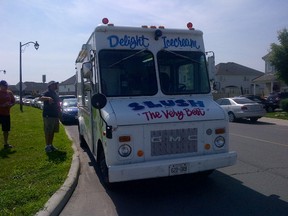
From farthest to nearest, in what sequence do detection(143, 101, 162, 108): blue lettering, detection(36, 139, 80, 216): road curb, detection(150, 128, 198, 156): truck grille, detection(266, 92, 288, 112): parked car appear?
1. detection(266, 92, 288, 112): parked car
2. detection(143, 101, 162, 108): blue lettering
3. detection(150, 128, 198, 156): truck grille
4. detection(36, 139, 80, 216): road curb

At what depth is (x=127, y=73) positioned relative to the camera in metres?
6.55

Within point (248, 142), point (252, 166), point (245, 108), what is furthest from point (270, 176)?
point (245, 108)

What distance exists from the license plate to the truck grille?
29cm

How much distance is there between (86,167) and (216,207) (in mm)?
4046

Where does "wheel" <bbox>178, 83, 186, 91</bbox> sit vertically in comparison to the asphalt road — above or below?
above

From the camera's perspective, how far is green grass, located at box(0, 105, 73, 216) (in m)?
5.52

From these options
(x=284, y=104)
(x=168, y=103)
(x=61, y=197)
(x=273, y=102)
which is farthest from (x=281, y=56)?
(x=61, y=197)

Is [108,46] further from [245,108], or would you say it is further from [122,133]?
[245,108]

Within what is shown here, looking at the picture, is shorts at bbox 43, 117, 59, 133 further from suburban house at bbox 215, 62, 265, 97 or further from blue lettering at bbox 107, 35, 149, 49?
suburban house at bbox 215, 62, 265, 97

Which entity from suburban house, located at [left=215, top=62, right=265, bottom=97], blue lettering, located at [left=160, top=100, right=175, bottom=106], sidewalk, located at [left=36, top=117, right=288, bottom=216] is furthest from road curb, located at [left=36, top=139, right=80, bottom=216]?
suburban house, located at [left=215, top=62, right=265, bottom=97]

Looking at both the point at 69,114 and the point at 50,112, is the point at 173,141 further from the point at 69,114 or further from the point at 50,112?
the point at 69,114

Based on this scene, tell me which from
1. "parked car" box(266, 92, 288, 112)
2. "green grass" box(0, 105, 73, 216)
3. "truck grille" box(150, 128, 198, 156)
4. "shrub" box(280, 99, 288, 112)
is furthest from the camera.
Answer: "parked car" box(266, 92, 288, 112)

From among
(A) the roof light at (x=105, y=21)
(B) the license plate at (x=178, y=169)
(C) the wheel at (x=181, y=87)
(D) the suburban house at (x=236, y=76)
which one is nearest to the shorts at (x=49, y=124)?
(A) the roof light at (x=105, y=21)

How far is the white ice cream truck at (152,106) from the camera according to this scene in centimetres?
576
